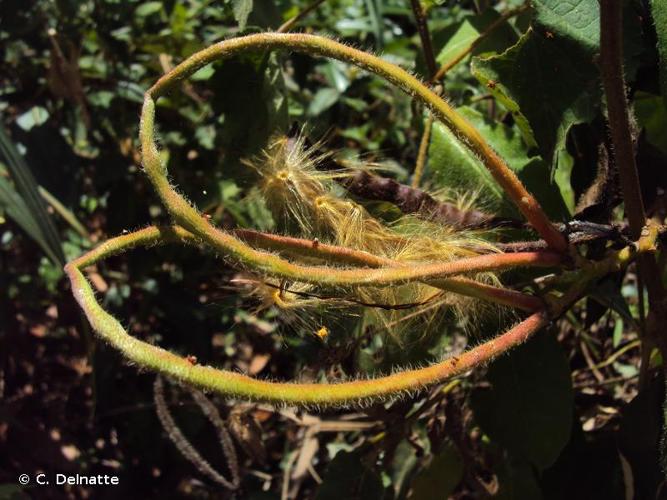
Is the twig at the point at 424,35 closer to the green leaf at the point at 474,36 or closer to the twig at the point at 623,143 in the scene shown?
the green leaf at the point at 474,36

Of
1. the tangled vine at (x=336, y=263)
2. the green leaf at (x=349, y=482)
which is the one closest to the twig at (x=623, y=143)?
the tangled vine at (x=336, y=263)

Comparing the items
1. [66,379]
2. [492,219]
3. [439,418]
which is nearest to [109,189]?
[66,379]

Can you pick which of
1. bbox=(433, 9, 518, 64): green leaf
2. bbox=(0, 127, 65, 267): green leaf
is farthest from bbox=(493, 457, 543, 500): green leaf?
bbox=(0, 127, 65, 267): green leaf

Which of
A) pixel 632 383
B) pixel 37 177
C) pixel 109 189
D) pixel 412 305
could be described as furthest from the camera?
pixel 109 189

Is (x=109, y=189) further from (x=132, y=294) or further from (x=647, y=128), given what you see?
(x=647, y=128)

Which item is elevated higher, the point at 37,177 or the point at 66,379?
the point at 37,177

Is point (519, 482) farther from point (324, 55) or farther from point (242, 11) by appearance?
point (242, 11)

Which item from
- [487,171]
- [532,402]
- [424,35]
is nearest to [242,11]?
[424,35]
